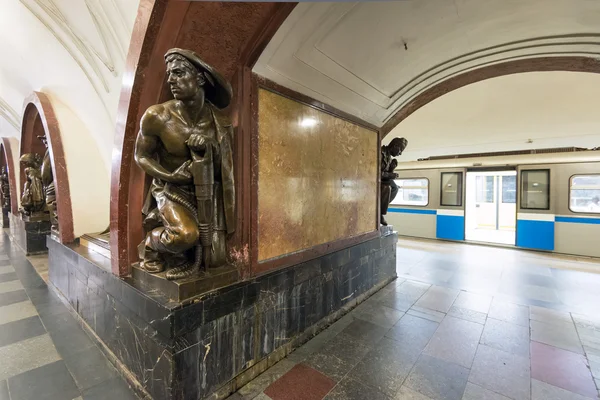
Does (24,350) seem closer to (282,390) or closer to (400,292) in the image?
(282,390)

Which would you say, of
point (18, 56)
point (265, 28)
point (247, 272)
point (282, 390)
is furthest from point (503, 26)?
point (18, 56)

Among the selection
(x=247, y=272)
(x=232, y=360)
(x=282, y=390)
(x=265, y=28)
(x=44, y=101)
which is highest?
(x=44, y=101)

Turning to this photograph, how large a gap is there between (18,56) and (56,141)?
163 cm

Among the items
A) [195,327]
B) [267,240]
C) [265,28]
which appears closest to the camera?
[195,327]

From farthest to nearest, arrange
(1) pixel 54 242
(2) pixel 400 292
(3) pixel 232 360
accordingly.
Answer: (2) pixel 400 292
(1) pixel 54 242
(3) pixel 232 360

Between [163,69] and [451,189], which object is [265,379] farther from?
[451,189]

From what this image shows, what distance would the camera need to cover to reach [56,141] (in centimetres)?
356

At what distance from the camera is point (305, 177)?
2420 millimetres

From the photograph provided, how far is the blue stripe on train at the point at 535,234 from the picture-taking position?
6266 mm

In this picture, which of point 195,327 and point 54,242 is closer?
point 195,327

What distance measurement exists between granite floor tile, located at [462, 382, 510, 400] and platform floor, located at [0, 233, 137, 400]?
2280 mm

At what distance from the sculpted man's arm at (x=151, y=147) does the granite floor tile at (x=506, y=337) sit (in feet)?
10.0

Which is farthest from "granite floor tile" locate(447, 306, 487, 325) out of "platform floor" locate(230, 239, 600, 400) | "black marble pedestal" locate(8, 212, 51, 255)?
"black marble pedestal" locate(8, 212, 51, 255)

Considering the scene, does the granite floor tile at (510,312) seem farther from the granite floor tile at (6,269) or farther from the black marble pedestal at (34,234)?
the black marble pedestal at (34,234)
